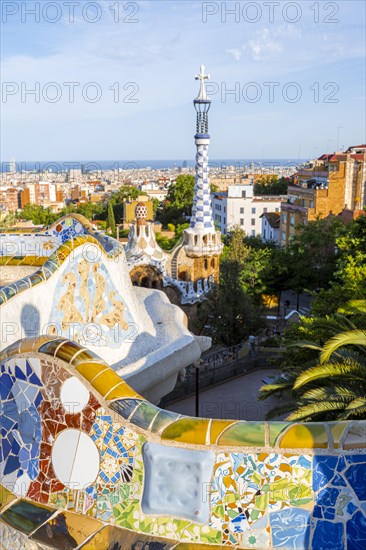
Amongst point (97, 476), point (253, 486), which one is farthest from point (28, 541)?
point (253, 486)

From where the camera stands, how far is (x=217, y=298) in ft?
50.4

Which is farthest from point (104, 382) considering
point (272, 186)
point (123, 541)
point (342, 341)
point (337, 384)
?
point (272, 186)

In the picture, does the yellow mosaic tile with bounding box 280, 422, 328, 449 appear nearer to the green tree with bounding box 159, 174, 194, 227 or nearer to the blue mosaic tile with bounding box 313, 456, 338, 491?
the blue mosaic tile with bounding box 313, 456, 338, 491

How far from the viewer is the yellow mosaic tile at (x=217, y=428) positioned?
8.73 ft

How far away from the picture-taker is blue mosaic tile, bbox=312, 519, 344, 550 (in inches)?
101

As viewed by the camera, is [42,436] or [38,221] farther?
[38,221]

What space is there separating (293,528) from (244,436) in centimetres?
47

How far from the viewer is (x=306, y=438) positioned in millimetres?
2576

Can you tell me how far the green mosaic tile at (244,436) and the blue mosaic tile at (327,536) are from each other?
46cm

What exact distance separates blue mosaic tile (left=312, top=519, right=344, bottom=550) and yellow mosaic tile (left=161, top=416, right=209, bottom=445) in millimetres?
648

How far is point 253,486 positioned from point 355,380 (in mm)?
4152

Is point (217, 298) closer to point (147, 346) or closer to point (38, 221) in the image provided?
point (147, 346)

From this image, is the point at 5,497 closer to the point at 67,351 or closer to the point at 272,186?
the point at 67,351

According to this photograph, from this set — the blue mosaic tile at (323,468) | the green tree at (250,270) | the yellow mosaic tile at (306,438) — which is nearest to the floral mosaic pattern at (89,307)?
the yellow mosaic tile at (306,438)
